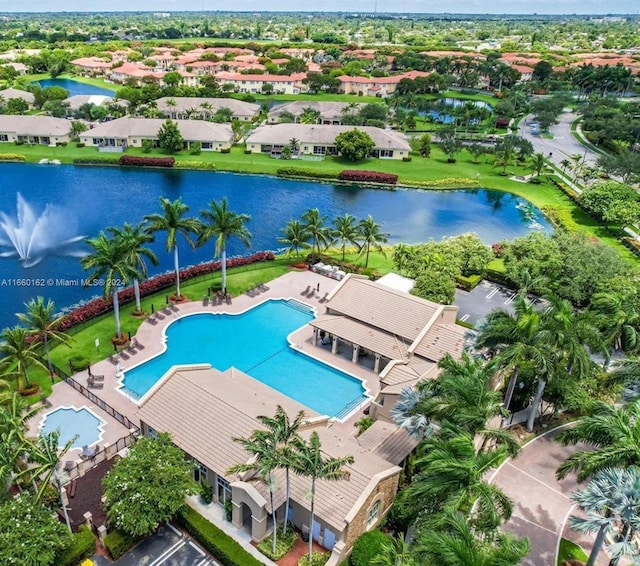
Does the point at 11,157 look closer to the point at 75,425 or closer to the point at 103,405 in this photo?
the point at 103,405

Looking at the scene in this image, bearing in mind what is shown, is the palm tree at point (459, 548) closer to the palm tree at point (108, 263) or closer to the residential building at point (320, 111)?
the palm tree at point (108, 263)

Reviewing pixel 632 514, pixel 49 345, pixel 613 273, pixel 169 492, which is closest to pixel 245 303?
pixel 49 345

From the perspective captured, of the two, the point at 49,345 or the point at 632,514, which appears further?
the point at 49,345

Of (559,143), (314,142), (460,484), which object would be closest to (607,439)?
(460,484)

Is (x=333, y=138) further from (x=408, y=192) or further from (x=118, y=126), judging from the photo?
(x=118, y=126)

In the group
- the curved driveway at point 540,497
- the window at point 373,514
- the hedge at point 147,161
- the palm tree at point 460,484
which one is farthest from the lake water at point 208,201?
the palm tree at point 460,484

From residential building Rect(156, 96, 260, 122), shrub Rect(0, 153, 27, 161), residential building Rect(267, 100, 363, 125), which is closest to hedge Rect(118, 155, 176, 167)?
shrub Rect(0, 153, 27, 161)

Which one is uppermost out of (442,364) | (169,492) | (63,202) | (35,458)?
(442,364)
